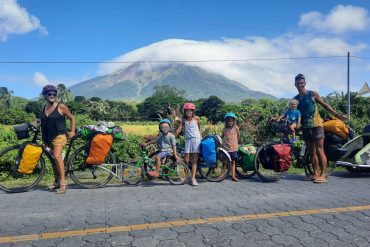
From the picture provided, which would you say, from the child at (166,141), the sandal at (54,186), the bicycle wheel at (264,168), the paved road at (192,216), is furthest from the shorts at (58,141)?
the bicycle wheel at (264,168)

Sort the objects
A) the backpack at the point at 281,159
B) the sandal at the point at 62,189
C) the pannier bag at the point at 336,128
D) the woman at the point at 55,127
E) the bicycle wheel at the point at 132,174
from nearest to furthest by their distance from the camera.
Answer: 1. the sandal at the point at 62,189
2. the woman at the point at 55,127
3. the bicycle wheel at the point at 132,174
4. the backpack at the point at 281,159
5. the pannier bag at the point at 336,128

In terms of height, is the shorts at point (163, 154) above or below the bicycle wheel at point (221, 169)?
above

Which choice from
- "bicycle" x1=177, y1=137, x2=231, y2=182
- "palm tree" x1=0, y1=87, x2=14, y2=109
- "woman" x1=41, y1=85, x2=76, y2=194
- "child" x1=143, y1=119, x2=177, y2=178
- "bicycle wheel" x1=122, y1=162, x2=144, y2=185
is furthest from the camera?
"palm tree" x1=0, y1=87, x2=14, y2=109

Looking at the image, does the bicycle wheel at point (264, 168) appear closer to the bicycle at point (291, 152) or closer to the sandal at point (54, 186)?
the bicycle at point (291, 152)

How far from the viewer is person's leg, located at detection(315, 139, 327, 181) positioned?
7.16 meters

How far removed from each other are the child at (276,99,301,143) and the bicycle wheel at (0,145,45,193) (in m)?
4.63

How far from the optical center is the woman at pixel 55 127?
6.29 metres

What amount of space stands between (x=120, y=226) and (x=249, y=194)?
8.02ft

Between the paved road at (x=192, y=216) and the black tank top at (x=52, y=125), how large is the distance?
960 millimetres

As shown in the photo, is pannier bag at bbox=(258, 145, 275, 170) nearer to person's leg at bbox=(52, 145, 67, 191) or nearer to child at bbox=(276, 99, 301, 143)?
child at bbox=(276, 99, 301, 143)

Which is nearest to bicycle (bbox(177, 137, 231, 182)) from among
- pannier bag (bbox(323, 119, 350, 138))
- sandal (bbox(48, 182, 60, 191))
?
pannier bag (bbox(323, 119, 350, 138))

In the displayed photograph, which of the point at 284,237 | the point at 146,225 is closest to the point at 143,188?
the point at 146,225

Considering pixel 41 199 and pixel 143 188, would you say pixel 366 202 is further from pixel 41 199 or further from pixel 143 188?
pixel 41 199

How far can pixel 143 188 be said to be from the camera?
657 centimetres
